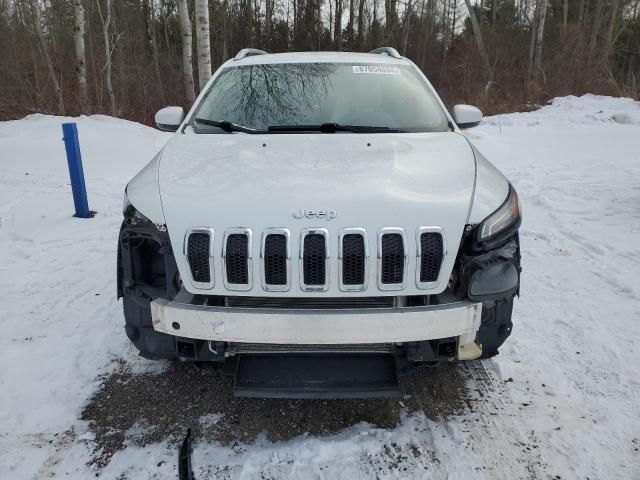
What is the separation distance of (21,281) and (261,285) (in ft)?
9.88

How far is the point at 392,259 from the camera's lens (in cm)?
208

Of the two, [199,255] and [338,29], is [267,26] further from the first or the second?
[199,255]

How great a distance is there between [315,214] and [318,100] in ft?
5.18

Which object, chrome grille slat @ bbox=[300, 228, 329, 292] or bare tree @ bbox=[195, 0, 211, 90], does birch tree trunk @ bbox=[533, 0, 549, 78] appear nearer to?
bare tree @ bbox=[195, 0, 211, 90]

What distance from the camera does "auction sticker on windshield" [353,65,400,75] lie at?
3.78 meters

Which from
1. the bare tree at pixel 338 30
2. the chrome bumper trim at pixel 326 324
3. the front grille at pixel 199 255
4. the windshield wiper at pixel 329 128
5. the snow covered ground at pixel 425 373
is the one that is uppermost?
the bare tree at pixel 338 30

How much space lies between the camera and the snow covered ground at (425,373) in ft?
7.19

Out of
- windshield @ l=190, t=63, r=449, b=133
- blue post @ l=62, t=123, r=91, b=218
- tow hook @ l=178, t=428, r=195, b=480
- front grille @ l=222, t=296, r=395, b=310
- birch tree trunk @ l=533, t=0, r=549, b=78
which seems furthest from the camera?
birch tree trunk @ l=533, t=0, r=549, b=78

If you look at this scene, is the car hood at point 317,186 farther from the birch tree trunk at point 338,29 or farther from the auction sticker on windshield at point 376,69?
the birch tree trunk at point 338,29

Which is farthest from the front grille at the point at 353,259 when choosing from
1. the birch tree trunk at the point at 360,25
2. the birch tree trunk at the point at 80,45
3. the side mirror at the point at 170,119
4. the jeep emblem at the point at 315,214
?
the birch tree trunk at the point at 360,25

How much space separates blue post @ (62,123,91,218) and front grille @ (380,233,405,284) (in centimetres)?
476

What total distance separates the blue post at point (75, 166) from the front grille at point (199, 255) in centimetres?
424

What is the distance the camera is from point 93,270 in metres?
4.34

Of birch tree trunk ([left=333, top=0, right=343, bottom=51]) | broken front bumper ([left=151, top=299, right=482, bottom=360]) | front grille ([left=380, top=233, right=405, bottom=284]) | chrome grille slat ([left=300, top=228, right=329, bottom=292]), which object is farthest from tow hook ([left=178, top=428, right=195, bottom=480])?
birch tree trunk ([left=333, top=0, right=343, bottom=51])
